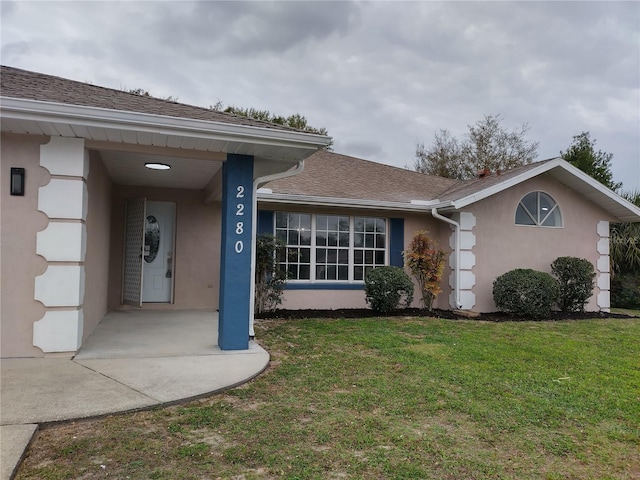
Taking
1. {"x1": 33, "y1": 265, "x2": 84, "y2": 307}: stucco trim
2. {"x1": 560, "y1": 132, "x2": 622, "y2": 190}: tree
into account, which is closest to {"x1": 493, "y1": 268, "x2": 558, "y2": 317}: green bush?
{"x1": 33, "y1": 265, "x2": 84, "y2": 307}: stucco trim

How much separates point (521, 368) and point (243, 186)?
13.3 ft

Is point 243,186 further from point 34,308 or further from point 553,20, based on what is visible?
point 553,20

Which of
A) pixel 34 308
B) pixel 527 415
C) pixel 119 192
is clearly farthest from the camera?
pixel 119 192

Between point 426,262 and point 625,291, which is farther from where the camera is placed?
point 625,291

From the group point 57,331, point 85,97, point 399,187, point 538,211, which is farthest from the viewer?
point 399,187

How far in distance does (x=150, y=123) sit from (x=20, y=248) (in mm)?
2047

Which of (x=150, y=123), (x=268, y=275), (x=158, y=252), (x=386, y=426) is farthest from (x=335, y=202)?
(x=386, y=426)

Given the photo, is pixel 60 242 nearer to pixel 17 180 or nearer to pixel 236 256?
pixel 17 180

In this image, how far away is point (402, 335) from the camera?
718cm

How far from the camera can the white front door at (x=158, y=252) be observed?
962cm

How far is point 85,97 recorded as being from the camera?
5273 millimetres

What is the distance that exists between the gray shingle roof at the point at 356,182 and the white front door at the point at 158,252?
2337mm

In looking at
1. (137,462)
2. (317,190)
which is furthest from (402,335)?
(137,462)

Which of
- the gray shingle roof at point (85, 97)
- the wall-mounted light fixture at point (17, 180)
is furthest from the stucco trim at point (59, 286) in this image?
the gray shingle roof at point (85, 97)
